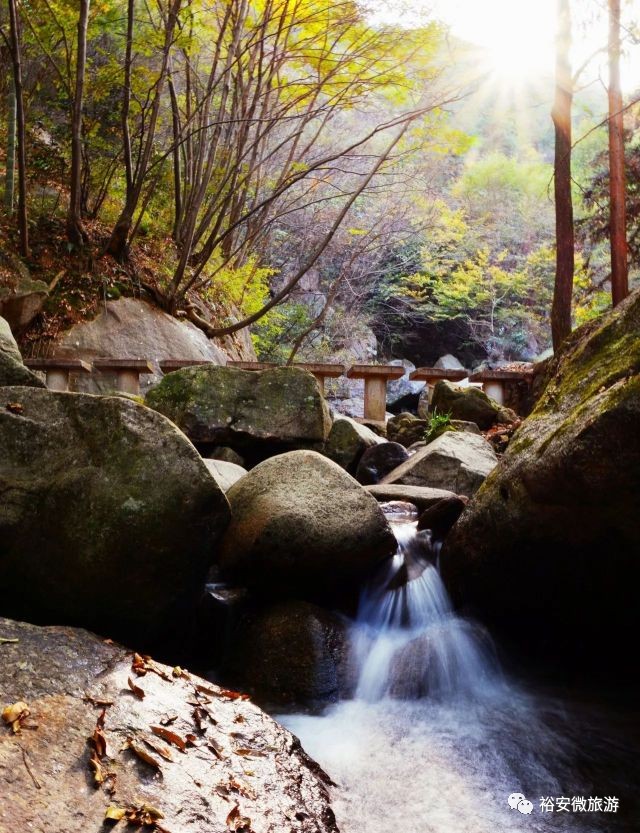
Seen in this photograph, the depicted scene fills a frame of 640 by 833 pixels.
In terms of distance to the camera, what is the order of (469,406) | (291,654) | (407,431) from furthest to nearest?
(407,431), (469,406), (291,654)

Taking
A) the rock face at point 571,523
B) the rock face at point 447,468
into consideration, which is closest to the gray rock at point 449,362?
the rock face at point 447,468

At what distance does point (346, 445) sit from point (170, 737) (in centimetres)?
470

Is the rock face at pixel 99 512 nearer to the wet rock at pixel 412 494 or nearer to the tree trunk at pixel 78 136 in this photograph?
the wet rock at pixel 412 494

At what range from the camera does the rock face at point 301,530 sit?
3.91m

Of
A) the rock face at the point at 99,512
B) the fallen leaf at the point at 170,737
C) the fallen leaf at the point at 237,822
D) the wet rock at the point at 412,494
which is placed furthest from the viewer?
the wet rock at the point at 412,494

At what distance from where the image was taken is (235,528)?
161 inches

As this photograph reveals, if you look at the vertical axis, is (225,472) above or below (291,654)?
above

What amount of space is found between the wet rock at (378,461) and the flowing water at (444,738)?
2.21 meters

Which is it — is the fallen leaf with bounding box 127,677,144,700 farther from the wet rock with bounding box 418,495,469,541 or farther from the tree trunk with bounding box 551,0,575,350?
the tree trunk with bounding box 551,0,575,350

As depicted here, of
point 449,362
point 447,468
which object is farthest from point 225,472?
point 449,362

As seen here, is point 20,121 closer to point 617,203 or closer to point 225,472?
point 225,472

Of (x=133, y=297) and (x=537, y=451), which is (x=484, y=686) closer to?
(x=537, y=451)

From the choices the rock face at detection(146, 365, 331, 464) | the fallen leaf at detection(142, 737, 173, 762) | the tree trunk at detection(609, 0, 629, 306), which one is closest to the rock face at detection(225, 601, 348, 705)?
the fallen leaf at detection(142, 737, 173, 762)

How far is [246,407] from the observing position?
6172mm
